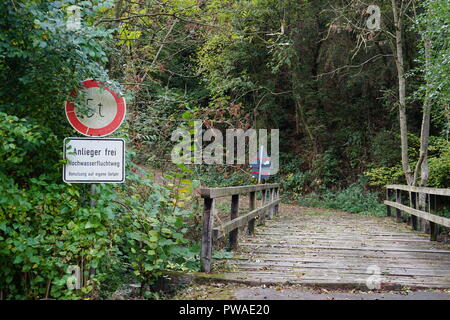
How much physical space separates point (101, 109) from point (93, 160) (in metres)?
0.51

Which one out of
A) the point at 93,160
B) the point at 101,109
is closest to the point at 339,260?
the point at 93,160

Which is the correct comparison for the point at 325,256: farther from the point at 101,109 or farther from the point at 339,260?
the point at 101,109

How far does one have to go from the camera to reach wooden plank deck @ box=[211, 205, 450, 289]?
184 inches

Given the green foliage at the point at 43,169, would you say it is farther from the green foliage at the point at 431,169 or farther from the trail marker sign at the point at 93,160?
the green foliage at the point at 431,169

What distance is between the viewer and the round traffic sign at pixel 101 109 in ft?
13.4

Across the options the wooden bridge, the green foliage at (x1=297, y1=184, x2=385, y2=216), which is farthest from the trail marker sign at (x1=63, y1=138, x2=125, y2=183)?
the green foliage at (x1=297, y1=184, x2=385, y2=216)

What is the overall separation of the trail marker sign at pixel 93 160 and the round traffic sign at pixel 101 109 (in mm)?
126

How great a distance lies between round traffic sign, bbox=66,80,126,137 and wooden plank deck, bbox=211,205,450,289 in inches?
75.8

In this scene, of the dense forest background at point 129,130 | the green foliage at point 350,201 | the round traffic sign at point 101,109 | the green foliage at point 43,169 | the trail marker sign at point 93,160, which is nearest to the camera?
the green foliage at point 43,169

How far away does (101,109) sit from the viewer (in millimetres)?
4137

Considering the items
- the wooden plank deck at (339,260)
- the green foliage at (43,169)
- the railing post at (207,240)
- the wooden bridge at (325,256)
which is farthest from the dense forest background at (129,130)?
the wooden plank deck at (339,260)

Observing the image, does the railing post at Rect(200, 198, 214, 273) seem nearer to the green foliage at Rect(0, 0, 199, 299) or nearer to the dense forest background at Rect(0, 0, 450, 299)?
the dense forest background at Rect(0, 0, 450, 299)

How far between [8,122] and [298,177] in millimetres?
18629

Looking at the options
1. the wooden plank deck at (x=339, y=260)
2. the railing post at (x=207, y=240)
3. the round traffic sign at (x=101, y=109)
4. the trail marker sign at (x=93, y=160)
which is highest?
the round traffic sign at (x=101, y=109)
